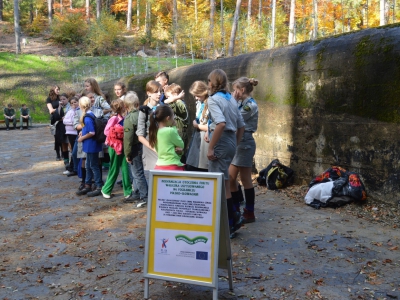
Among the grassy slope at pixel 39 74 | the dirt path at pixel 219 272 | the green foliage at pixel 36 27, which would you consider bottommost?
the dirt path at pixel 219 272

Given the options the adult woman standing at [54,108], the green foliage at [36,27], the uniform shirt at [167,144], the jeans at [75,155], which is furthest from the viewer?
the green foliage at [36,27]

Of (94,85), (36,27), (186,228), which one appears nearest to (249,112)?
(186,228)

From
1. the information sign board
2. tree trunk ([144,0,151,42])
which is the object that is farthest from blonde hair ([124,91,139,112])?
tree trunk ([144,0,151,42])

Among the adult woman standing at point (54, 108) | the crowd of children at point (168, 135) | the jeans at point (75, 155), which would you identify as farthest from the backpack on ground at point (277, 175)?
the adult woman standing at point (54, 108)

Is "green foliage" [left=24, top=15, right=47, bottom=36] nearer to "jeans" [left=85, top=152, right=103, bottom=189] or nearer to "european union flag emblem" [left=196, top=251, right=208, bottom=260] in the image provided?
"jeans" [left=85, top=152, right=103, bottom=189]

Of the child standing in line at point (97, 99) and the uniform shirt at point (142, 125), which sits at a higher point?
the child standing in line at point (97, 99)

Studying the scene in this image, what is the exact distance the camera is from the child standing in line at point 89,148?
25.9 feet

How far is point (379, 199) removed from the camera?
20.4ft

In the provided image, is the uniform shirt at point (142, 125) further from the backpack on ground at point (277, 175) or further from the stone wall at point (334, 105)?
the stone wall at point (334, 105)

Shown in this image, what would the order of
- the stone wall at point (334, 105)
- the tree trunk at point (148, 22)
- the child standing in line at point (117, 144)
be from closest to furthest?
the stone wall at point (334, 105), the child standing in line at point (117, 144), the tree trunk at point (148, 22)

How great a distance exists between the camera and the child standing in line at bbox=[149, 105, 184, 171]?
5.42 metres

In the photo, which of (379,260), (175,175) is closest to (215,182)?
(175,175)

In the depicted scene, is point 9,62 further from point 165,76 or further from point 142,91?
point 165,76

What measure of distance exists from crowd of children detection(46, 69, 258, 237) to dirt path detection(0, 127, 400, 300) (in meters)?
0.48
